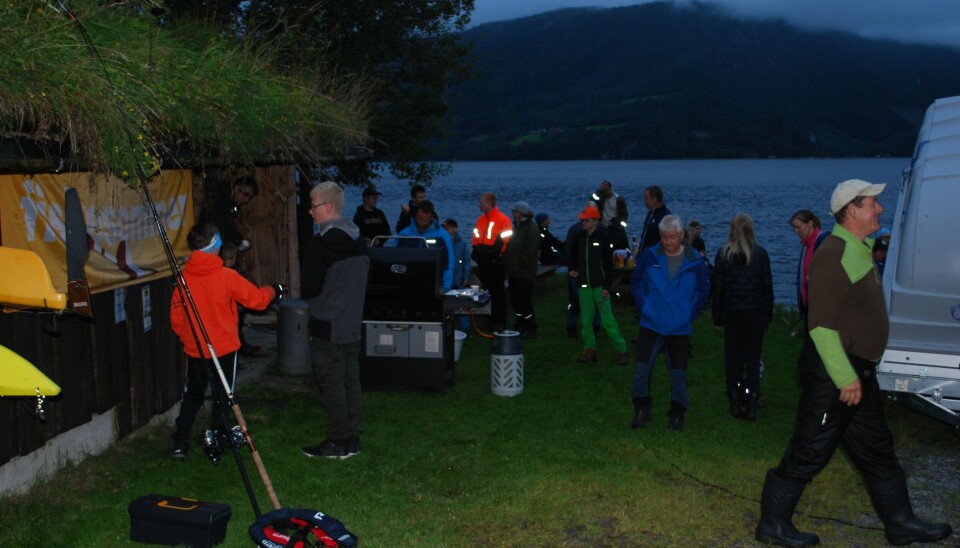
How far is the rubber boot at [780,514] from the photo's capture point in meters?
5.97

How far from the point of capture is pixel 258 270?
13953 millimetres

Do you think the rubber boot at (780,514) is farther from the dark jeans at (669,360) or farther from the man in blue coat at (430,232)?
the man in blue coat at (430,232)

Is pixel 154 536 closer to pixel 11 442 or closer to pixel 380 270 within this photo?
pixel 11 442

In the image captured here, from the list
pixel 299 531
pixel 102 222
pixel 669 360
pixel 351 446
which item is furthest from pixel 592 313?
pixel 299 531

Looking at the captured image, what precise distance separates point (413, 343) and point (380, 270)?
89 centimetres

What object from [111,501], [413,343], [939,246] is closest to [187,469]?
[111,501]

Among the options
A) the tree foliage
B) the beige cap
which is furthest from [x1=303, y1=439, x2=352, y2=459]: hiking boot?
the tree foliage

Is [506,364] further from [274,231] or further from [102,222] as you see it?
[274,231]

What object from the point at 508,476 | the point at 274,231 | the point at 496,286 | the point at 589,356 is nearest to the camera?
the point at 508,476

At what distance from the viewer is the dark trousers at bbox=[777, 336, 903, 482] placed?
226 inches

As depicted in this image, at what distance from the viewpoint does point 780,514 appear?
6016 millimetres

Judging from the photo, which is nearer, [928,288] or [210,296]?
[210,296]

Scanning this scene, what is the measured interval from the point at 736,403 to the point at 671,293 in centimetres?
165

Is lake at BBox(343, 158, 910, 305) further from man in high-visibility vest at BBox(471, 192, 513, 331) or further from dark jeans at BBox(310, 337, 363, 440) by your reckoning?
dark jeans at BBox(310, 337, 363, 440)
